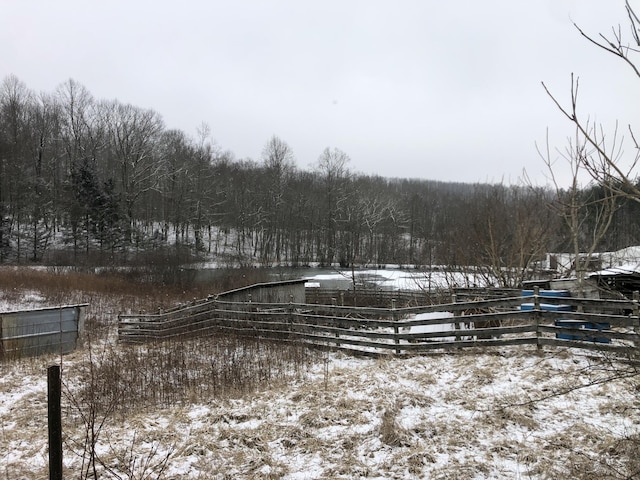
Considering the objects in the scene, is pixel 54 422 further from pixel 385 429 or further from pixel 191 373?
pixel 191 373

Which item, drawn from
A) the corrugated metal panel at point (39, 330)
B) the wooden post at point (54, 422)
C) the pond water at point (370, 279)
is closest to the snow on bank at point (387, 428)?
the wooden post at point (54, 422)

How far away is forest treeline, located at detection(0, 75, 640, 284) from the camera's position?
143ft

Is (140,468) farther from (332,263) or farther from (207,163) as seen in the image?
(207,163)

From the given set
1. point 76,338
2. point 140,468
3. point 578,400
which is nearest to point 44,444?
point 140,468

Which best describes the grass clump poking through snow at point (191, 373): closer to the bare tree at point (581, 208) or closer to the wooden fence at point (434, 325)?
the wooden fence at point (434, 325)

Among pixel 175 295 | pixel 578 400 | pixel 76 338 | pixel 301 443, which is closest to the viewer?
pixel 301 443

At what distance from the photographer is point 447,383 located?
6883 mm

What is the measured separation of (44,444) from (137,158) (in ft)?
183

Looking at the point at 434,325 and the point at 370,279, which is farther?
the point at 370,279

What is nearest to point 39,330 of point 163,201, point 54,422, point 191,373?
point 191,373

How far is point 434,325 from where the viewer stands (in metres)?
10.1

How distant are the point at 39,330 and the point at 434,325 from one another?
38.3ft

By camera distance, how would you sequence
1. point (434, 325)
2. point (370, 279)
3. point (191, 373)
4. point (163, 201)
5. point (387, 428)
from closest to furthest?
point (387, 428) < point (191, 373) < point (434, 325) < point (370, 279) < point (163, 201)

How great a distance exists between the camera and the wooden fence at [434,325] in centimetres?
727
